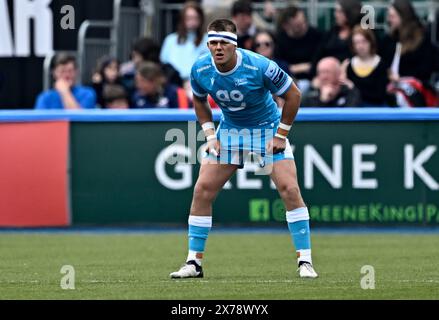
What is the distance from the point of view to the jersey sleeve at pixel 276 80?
1161cm

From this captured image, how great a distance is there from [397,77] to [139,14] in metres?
5.20

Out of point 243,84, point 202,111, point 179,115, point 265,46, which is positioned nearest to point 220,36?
point 243,84

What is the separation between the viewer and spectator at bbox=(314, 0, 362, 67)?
1925 centimetres

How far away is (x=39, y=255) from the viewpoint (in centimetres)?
1449

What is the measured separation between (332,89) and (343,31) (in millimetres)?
1372

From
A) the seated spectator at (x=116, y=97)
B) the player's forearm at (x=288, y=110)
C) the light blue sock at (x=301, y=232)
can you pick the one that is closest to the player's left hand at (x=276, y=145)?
the player's forearm at (x=288, y=110)

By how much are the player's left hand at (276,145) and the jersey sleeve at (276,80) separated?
0.39m

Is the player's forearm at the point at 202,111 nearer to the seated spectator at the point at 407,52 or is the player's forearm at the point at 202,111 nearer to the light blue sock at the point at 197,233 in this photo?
the light blue sock at the point at 197,233

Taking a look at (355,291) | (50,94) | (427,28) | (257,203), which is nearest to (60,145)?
(50,94)

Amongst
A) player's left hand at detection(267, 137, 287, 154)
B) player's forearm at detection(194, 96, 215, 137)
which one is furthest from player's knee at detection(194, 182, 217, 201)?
player's left hand at detection(267, 137, 287, 154)

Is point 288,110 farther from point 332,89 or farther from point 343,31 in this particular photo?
point 343,31

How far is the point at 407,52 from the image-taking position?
1892cm
